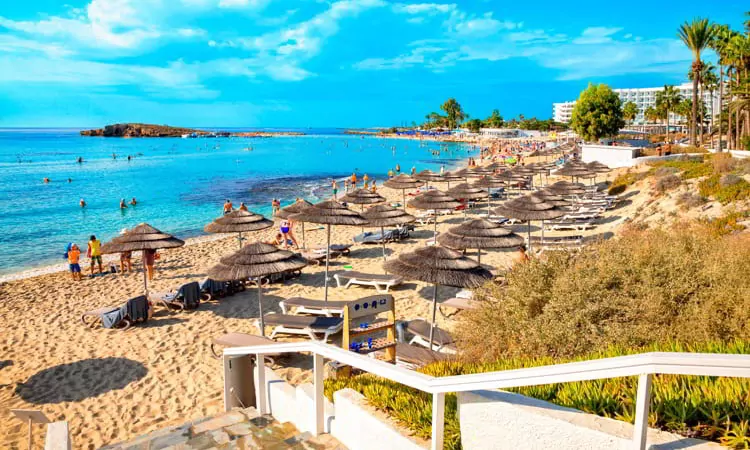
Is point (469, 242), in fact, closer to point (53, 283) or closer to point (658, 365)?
point (658, 365)

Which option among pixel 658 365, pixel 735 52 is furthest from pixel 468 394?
pixel 735 52

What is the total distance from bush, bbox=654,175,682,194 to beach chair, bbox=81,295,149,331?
20.0 meters

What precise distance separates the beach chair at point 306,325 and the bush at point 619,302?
3.92 metres

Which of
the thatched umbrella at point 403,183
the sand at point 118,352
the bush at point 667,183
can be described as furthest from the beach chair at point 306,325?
the bush at point 667,183

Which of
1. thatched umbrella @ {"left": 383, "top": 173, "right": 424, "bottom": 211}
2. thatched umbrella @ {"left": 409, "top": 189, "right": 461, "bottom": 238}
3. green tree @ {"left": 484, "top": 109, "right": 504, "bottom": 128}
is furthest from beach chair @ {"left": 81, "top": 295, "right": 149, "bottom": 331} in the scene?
green tree @ {"left": 484, "top": 109, "right": 504, "bottom": 128}

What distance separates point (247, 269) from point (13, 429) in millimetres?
4011

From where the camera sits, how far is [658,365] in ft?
6.33

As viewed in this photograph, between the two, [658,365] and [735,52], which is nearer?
[658,365]

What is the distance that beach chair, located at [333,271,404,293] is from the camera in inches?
484

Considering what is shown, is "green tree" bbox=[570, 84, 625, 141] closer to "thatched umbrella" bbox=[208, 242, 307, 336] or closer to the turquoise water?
the turquoise water

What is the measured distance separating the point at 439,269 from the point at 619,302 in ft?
10.3

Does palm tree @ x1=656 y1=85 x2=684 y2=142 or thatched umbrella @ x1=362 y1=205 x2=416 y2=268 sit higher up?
palm tree @ x1=656 y1=85 x2=684 y2=142

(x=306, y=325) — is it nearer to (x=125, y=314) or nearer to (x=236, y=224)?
(x=125, y=314)

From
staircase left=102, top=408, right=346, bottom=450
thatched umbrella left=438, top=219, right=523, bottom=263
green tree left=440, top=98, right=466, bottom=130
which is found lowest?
staircase left=102, top=408, right=346, bottom=450
